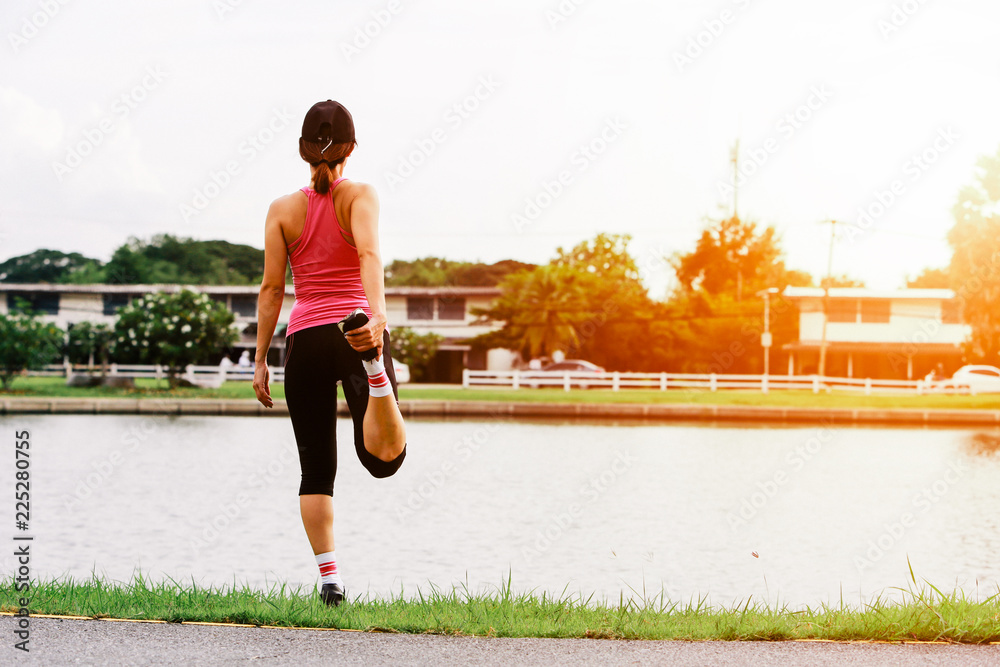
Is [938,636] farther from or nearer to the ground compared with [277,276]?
nearer to the ground

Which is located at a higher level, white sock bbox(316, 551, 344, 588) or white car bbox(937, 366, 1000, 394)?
white sock bbox(316, 551, 344, 588)

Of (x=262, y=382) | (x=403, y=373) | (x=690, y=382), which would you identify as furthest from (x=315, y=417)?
(x=403, y=373)

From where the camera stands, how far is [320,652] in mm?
3328

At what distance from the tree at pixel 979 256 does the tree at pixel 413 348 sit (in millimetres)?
22499

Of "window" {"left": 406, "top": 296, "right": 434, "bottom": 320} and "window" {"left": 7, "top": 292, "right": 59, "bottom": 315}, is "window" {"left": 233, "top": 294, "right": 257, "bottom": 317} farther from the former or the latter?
"window" {"left": 7, "top": 292, "right": 59, "bottom": 315}

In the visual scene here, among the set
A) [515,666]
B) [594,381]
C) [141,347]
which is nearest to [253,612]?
[515,666]

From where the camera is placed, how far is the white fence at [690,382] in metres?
37.4

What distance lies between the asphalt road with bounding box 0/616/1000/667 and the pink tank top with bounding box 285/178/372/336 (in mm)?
1248

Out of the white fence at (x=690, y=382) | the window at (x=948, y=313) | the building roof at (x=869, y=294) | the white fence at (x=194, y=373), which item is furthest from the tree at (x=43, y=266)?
the window at (x=948, y=313)

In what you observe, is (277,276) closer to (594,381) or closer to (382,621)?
(382,621)

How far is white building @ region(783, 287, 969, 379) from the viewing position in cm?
4781

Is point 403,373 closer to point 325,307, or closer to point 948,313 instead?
point 948,313

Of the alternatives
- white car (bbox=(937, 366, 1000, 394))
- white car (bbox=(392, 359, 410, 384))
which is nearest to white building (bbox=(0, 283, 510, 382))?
white car (bbox=(392, 359, 410, 384))

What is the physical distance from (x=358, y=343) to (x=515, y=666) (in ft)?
4.04
